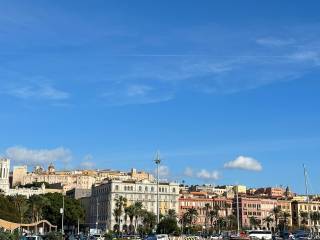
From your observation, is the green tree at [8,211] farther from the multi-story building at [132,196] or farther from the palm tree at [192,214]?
the palm tree at [192,214]

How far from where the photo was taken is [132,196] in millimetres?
178000

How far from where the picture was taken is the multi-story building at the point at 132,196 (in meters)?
175

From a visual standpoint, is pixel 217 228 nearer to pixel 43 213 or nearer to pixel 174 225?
pixel 43 213

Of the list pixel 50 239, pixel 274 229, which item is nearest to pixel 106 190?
pixel 274 229

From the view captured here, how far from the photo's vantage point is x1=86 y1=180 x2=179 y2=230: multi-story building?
17475cm

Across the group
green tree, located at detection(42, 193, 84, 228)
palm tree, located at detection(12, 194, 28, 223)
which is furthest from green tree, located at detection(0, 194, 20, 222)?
green tree, located at detection(42, 193, 84, 228)

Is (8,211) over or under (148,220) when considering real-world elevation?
over

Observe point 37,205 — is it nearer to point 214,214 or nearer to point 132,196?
point 132,196

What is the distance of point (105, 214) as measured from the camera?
584 ft

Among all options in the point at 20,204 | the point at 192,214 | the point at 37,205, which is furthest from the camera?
the point at 192,214

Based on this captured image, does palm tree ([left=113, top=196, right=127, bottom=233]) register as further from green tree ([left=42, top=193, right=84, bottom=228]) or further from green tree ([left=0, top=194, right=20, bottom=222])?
green tree ([left=0, top=194, right=20, bottom=222])

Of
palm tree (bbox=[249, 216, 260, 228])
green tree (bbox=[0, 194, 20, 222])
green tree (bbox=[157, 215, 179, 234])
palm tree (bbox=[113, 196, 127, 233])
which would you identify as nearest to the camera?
green tree (bbox=[157, 215, 179, 234])

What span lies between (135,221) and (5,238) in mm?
120356

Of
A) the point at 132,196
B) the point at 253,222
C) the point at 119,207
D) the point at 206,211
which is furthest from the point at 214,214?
the point at 119,207
